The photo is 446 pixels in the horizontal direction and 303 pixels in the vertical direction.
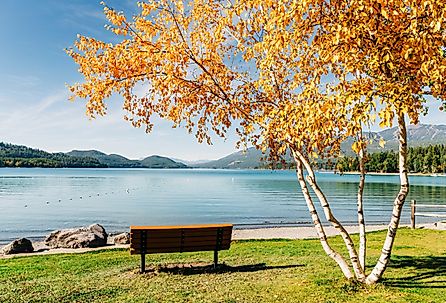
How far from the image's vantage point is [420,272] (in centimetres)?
990

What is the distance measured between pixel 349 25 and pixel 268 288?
5125mm

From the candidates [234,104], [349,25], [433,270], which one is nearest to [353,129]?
[349,25]

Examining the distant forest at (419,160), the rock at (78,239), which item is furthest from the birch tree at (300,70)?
the distant forest at (419,160)

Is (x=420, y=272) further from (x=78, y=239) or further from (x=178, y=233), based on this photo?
(x=78, y=239)

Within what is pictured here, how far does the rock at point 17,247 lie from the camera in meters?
17.3

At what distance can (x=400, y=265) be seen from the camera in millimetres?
10758

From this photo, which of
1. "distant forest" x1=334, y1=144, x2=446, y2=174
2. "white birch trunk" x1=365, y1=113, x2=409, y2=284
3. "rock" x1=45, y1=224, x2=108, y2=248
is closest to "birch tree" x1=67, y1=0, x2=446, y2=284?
"white birch trunk" x1=365, y1=113, x2=409, y2=284

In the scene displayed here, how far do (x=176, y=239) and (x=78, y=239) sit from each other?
401 inches

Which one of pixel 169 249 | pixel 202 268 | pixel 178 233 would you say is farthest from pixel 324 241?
pixel 169 249

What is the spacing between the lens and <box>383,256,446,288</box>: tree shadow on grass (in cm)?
866

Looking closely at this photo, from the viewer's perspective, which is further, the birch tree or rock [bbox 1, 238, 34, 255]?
rock [bbox 1, 238, 34, 255]

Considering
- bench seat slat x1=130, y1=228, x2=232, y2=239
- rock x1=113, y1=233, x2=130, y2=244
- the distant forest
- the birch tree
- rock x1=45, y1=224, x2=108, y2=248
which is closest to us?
the birch tree

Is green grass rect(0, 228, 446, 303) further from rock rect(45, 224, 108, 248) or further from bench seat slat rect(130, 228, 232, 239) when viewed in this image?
rock rect(45, 224, 108, 248)

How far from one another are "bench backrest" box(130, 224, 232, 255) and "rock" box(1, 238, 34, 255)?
32.7 feet
